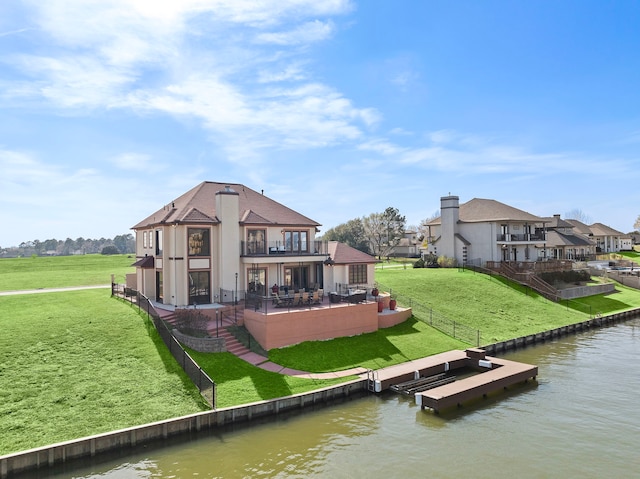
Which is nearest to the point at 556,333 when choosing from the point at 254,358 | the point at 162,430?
the point at 254,358

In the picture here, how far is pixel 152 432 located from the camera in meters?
15.0

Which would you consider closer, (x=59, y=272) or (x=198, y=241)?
(x=198, y=241)

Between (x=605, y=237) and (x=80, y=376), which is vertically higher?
(x=605, y=237)

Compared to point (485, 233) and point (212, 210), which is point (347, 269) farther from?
point (485, 233)

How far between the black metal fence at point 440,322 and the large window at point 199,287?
14240 mm

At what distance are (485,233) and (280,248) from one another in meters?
29.1

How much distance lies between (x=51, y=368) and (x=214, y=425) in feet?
24.6

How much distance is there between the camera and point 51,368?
1795 cm

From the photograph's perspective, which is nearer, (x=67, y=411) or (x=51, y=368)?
(x=67, y=411)

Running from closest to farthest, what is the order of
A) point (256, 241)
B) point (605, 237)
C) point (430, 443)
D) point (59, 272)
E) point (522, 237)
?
point (430, 443) < point (256, 241) < point (59, 272) < point (522, 237) < point (605, 237)

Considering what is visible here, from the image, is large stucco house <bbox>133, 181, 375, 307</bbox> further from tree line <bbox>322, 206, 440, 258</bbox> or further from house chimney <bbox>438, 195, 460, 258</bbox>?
tree line <bbox>322, 206, 440, 258</bbox>

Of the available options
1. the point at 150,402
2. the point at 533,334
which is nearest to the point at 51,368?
the point at 150,402

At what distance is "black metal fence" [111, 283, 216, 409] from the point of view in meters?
17.2

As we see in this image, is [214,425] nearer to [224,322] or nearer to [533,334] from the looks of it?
[224,322]
